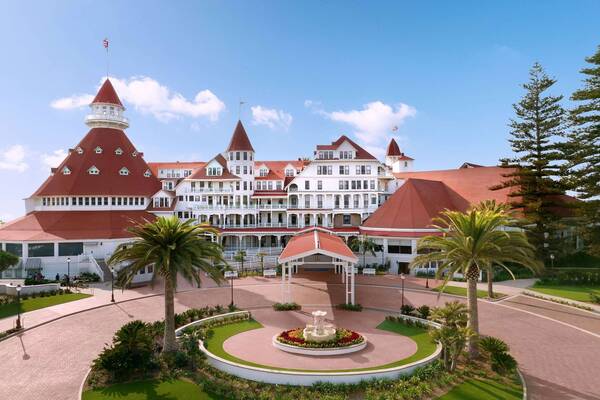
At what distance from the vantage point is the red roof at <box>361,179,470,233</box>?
4581cm

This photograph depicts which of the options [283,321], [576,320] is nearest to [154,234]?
[283,321]

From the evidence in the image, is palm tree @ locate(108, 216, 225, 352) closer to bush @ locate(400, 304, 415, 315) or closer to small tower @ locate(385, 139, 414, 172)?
bush @ locate(400, 304, 415, 315)

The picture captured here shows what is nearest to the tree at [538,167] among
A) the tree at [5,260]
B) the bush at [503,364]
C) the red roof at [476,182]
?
the red roof at [476,182]

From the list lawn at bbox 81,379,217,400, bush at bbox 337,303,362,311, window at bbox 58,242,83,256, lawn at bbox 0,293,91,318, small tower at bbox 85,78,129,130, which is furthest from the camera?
small tower at bbox 85,78,129,130

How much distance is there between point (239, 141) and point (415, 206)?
2551 cm

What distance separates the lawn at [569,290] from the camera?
32.9 metres

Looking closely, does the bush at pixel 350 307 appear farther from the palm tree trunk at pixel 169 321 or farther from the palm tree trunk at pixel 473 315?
the palm tree trunk at pixel 169 321

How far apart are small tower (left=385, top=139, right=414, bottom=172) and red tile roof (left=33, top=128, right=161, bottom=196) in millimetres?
54197

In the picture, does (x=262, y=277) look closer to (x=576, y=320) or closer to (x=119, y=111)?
(x=576, y=320)

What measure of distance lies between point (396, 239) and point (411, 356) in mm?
26035

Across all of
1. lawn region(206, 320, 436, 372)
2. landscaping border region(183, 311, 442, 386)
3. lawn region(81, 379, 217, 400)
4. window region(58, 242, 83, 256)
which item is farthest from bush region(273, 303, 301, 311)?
window region(58, 242, 83, 256)

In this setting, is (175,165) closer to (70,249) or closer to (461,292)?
(70,249)

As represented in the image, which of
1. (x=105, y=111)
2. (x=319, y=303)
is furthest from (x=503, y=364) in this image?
(x=105, y=111)

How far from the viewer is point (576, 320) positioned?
2662 centimetres
